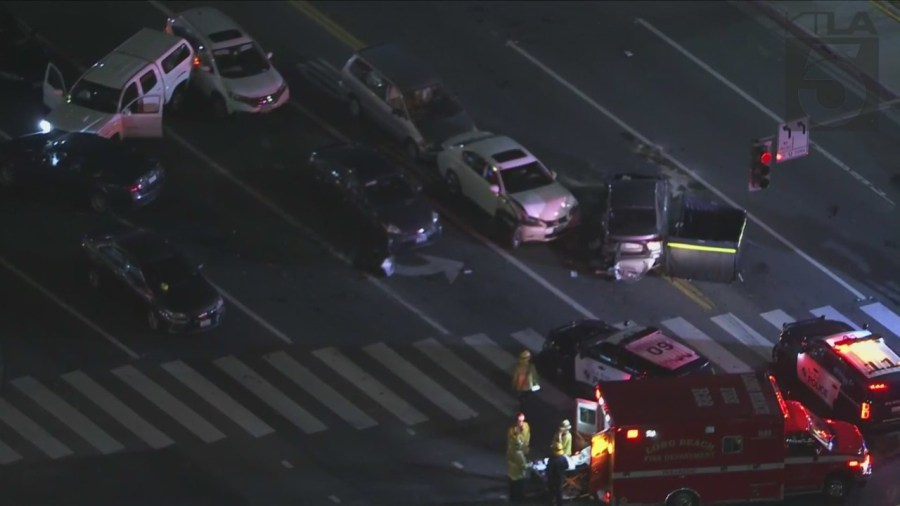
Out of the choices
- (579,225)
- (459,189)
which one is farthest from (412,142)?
(579,225)

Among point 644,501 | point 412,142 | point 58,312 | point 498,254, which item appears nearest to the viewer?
point 644,501

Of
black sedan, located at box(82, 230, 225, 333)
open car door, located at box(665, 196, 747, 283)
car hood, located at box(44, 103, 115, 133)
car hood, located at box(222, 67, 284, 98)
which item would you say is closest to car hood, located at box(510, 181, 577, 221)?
open car door, located at box(665, 196, 747, 283)

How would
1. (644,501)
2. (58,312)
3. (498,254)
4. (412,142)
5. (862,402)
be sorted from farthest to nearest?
(412,142), (498,254), (58,312), (862,402), (644,501)

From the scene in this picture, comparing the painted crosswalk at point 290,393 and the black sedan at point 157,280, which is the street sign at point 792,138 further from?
the black sedan at point 157,280

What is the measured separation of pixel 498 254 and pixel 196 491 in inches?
432

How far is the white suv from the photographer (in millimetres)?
48719

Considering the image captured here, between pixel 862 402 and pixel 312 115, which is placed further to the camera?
pixel 312 115

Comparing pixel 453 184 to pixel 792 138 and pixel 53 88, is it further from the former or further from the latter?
pixel 53 88

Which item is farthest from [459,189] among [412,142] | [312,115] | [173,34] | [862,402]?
[862,402]

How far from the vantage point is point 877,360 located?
39.3m

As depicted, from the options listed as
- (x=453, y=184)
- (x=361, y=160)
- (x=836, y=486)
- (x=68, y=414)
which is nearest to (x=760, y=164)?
(x=836, y=486)

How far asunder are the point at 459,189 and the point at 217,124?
270 inches

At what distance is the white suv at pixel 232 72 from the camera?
48.7 metres

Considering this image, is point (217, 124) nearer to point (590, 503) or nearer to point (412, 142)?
point (412, 142)
